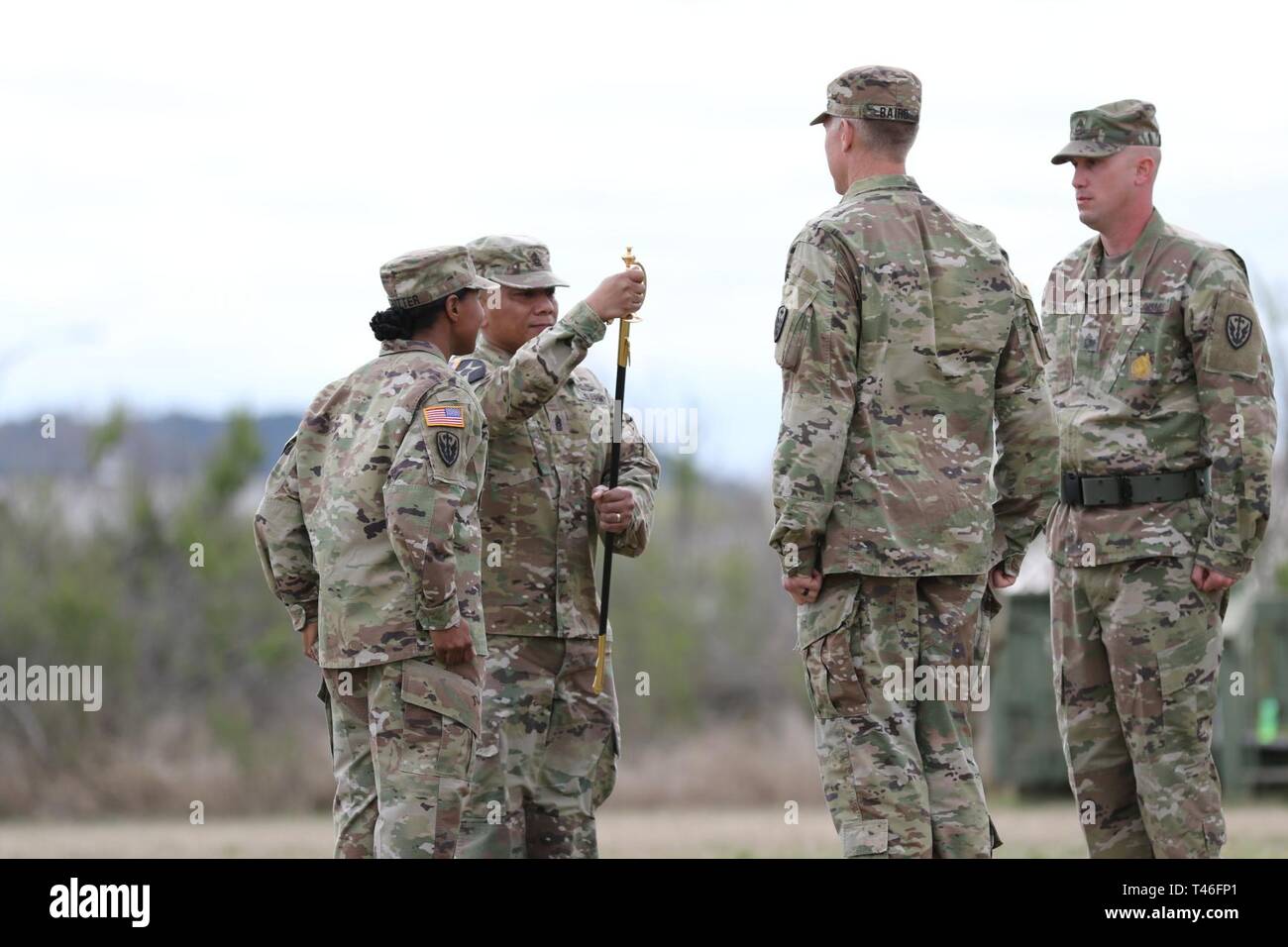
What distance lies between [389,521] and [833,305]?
4.96ft

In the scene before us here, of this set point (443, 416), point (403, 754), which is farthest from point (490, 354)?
point (403, 754)

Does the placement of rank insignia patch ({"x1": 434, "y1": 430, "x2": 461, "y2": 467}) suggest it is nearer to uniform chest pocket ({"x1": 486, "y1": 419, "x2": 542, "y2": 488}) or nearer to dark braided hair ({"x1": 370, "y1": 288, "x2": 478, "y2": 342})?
dark braided hair ({"x1": 370, "y1": 288, "x2": 478, "y2": 342})

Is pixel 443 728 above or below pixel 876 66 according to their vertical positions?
below

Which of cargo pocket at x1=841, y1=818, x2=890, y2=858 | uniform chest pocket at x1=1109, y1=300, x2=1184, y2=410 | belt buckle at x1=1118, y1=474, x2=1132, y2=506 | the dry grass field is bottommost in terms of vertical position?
the dry grass field

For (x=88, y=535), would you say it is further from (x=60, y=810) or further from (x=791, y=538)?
(x=791, y=538)

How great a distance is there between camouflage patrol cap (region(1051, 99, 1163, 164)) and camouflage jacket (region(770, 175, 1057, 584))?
2.90ft

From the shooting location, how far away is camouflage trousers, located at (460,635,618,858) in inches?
249

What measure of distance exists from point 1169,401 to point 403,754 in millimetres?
2909

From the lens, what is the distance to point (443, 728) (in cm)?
561

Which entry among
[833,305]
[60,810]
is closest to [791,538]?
[833,305]

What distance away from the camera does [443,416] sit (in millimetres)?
5648

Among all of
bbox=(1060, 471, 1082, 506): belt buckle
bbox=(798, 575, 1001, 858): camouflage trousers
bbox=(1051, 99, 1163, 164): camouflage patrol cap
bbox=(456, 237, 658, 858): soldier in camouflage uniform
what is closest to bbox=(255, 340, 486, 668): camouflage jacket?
bbox=(456, 237, 658, 858): soldier in camouflage uniform

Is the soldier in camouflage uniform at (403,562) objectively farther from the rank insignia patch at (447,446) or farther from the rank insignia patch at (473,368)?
the rank insignia patch at (473,368)

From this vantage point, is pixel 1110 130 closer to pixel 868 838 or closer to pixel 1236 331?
Result: pixel 1236 331
